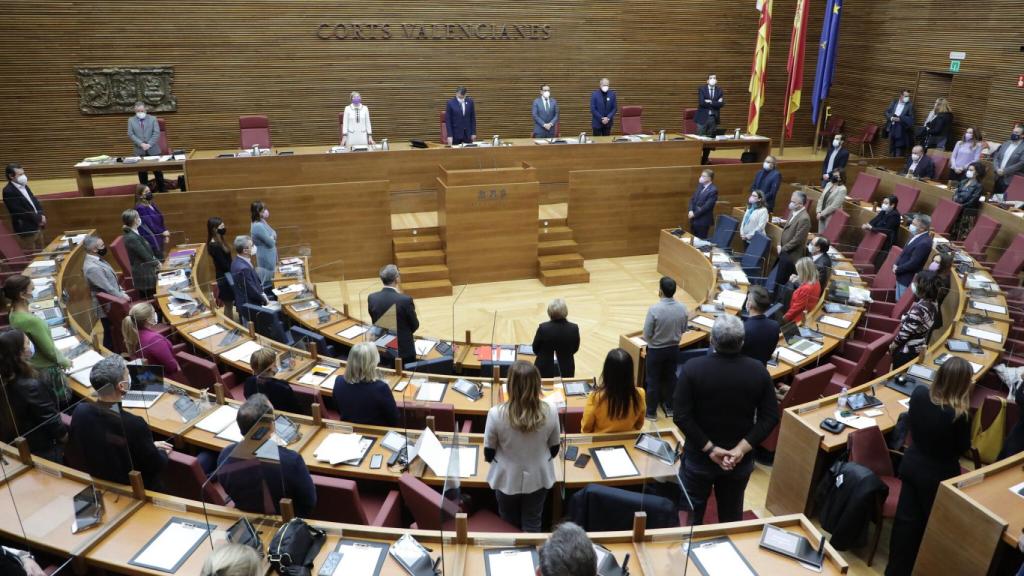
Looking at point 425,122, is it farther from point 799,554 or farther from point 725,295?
point 799,554

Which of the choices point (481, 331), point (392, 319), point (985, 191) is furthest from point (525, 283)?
point (985, 191)

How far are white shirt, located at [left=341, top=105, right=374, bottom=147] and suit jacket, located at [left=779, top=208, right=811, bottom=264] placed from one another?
6.77 metres

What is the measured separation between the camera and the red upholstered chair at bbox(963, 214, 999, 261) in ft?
30.3

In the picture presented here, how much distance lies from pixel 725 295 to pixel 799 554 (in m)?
5.11

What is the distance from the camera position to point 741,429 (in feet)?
12.2

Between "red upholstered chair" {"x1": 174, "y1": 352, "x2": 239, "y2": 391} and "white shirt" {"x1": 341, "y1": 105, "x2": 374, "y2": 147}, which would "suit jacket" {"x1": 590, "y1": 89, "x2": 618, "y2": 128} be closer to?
"white shirt" {"x1": 341, "y1": 105, "x2": 374, "y2": 147}

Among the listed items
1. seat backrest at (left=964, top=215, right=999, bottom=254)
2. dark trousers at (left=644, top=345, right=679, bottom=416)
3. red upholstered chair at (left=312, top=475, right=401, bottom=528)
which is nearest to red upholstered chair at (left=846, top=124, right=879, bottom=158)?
seat backrest at (left=964, top=215, right=999, bottom=254)

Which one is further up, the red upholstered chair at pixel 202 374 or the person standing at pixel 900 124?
the person standing at pixel 900 124

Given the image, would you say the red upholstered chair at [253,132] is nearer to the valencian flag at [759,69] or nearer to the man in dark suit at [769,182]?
the man in dark suit at [769,182]

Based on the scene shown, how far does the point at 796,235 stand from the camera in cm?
868

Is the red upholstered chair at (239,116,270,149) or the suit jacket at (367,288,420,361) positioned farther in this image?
the red upholstered chair at (239,116,270,149)

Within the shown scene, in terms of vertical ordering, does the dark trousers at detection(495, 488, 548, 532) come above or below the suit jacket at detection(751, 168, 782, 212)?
below

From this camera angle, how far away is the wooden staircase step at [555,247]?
1102 centimetres

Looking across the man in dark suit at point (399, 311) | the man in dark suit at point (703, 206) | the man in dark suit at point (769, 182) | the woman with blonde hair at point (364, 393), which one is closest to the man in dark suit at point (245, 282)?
the man in dark suit at point (399, 311)
